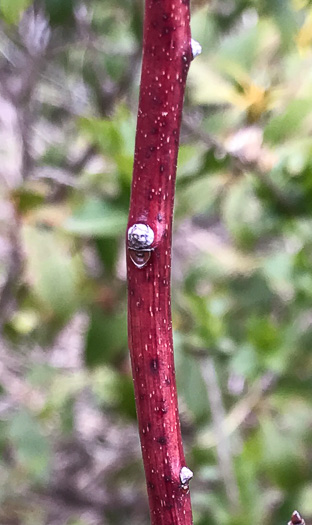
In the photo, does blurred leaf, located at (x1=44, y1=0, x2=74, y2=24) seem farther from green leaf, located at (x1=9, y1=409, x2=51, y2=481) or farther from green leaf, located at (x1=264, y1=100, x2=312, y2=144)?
green leaf, located at (x1=9, y1=409, x2=51, y2=481)

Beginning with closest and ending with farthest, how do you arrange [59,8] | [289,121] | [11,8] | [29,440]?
[11,8] < [289,121] < [59,8] < [29,440]

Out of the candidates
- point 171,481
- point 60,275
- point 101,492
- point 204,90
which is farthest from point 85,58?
point 101,492

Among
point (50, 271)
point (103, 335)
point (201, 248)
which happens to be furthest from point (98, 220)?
point (201, 248)

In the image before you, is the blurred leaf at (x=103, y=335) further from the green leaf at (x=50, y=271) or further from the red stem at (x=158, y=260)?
the red stem at (x=158, y=260)

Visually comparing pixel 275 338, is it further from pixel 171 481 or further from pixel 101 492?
pixel 101 492

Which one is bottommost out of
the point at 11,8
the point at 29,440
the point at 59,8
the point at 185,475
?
the point at 185,475

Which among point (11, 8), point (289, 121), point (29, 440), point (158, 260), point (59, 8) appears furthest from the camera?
point (29, 440)

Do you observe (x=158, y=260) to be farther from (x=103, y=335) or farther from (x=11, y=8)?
(x=103, y=335)
